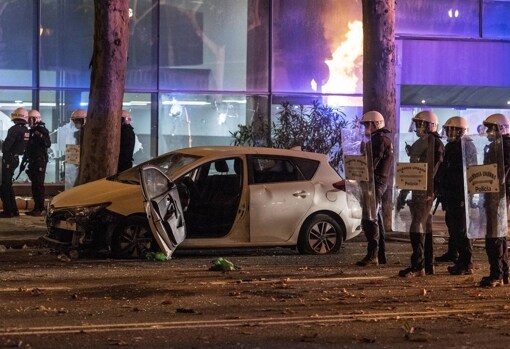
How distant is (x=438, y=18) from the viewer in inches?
835

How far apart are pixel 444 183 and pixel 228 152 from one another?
113 inches

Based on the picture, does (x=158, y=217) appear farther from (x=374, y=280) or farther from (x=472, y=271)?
(x=472, y=271)

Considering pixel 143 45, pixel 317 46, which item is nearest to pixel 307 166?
pixel 143 45

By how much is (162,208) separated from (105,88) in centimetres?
397

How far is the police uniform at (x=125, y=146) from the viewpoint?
49.2ft

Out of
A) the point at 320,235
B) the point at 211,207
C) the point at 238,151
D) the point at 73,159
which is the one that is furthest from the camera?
the point at 73,159

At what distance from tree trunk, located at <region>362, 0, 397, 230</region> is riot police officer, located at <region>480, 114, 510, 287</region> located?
512 centimetres

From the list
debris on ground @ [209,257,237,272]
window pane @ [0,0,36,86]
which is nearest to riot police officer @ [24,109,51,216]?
window pane @ [0,0,36,86]

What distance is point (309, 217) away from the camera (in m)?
12.1

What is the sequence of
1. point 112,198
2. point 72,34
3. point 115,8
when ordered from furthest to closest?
point 72,34, point 115,8, point 112,198

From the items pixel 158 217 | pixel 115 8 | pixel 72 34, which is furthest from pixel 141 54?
pixel 158 217


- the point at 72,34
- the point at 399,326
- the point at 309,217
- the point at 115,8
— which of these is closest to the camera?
the point at 399,326

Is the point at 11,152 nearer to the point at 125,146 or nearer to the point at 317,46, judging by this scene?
the point at 125,146

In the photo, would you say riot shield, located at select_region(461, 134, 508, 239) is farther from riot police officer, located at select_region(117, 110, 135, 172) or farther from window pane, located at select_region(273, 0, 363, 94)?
window pane, located at select_region(273, 0, 363, 94)
